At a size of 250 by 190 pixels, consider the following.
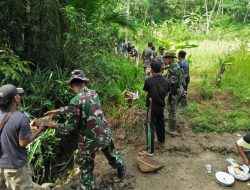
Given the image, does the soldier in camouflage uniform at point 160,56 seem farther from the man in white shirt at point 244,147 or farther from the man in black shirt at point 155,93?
the man in white shirt at point 244,147

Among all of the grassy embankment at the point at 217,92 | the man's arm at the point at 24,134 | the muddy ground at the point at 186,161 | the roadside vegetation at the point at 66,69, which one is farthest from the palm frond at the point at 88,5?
the man's arm at the point at 24,134

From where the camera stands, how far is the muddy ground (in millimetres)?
4750

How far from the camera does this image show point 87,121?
153 inches

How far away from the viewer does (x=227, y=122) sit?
6.96 meters

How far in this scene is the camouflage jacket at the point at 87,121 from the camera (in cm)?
379

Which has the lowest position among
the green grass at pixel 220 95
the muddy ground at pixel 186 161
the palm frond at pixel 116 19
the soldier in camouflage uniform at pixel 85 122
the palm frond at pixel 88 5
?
the muddy ground at pixel 186 161

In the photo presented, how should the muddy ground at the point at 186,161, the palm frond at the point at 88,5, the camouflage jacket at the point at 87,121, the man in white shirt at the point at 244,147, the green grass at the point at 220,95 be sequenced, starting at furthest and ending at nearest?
the green grass at the point at 220,95
the palm frond at the point at 88,5
the muddy ground at the point at 186,161
the man in white shirt at the point at 244,147
the camouflage jacket at the point at 87,121

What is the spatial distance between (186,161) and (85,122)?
7.74ft

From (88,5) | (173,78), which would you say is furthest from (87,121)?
(88,5)

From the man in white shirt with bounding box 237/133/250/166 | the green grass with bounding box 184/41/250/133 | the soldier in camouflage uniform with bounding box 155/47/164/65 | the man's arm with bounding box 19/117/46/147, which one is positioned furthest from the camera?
the soldier in camouflage uniform with bounding box 155/47/164/65

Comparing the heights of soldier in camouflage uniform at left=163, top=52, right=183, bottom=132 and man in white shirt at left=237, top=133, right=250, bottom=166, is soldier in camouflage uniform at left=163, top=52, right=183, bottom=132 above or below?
above

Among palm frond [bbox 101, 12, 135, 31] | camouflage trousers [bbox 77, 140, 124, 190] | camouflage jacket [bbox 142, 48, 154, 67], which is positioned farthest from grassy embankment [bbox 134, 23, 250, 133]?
camouflage trousers [bbox 77, 140, 124, 190]

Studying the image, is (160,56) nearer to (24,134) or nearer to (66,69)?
(66,69)

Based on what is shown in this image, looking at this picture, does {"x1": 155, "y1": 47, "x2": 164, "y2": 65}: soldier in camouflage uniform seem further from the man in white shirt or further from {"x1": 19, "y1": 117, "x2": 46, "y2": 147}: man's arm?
{"x1": 19, "y1": 117, "x2": 46, "y2": 147}: man's arm
